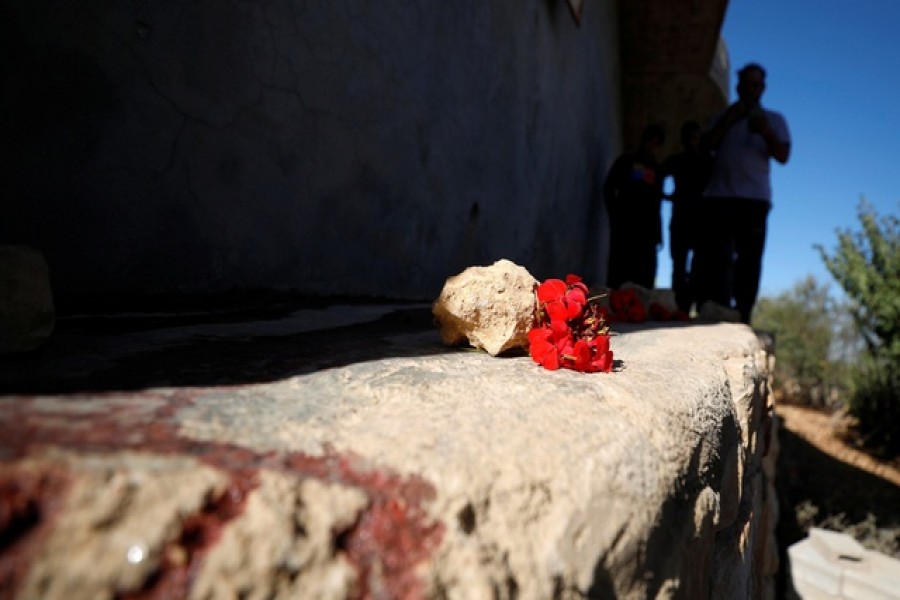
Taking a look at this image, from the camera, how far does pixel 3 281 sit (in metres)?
0.89

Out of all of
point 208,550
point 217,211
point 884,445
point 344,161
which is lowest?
point 884,445

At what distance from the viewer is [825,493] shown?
425cm

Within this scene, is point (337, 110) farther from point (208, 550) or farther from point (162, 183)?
point (208, 550)

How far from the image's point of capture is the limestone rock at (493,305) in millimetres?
1266

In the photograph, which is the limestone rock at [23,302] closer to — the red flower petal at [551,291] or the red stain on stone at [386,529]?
the red stain on stone at [386,529]

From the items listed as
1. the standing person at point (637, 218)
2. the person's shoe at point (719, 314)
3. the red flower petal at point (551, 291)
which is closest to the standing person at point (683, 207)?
the standing person at point (637, 218)

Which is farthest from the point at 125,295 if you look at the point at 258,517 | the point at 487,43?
the point at 487,43

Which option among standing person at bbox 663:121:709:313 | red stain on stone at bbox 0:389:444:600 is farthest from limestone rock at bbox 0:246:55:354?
standing person at bbox 663:121:709:313

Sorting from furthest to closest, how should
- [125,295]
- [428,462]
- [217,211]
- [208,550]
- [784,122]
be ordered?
1. [784,122]
2. [217,211]
3. [125,295]
4. [428,462]
5. [208,550]

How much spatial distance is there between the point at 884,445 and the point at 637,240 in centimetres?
380

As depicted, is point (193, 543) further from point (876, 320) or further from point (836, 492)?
point (876, 320)

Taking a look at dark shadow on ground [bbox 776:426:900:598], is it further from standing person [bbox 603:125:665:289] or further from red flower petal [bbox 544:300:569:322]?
red flower petal [bbox 544:300:569:322]

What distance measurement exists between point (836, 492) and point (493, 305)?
4.48m

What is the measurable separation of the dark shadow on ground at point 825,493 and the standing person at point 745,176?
5.03 ft
